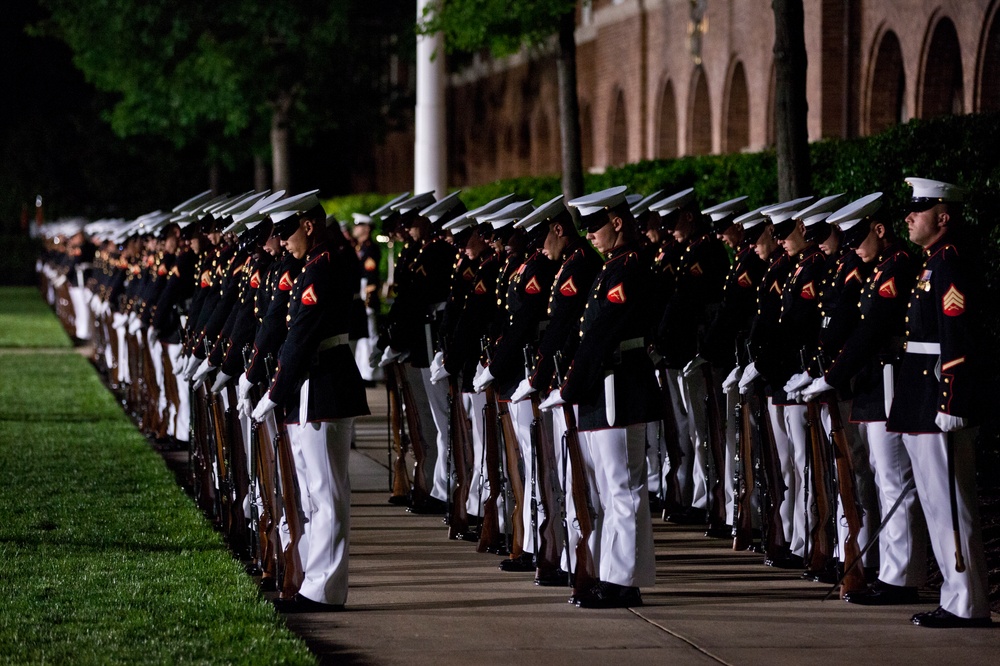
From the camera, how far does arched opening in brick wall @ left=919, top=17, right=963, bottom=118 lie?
2280 centimetres

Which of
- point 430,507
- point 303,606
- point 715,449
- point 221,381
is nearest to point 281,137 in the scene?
point 430,507

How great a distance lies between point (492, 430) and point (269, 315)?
192 cm

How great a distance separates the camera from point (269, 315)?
9.00 m

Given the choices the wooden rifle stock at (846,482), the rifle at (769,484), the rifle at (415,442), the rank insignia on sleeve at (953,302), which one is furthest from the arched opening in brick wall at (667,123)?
the rank insignia on sleeve at (953,302)

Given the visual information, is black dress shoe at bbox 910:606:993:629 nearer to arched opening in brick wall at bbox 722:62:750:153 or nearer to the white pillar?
the white pillar

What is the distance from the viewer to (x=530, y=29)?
2091 cm

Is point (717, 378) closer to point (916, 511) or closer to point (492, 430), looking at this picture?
point (492, 430)

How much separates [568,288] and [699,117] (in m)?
23.2

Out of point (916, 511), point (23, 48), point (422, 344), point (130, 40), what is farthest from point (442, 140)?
point (23, 48)

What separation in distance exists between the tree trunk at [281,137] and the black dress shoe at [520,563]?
36.1m

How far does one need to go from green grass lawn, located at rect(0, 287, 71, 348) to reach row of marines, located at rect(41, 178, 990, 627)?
20.9m

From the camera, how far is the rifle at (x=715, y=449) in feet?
36.4

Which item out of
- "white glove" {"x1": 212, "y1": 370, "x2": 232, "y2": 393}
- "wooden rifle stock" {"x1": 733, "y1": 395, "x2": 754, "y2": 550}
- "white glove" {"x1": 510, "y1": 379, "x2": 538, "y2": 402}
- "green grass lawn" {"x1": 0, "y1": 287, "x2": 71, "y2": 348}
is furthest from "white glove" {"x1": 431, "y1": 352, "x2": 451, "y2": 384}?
"green grass lawn" {"x1": 0, "y1": 287, "x2": 71, "y2": 348}

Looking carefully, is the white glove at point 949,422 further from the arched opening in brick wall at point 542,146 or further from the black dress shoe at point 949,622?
the arched opening in brick wall at point 542,146
